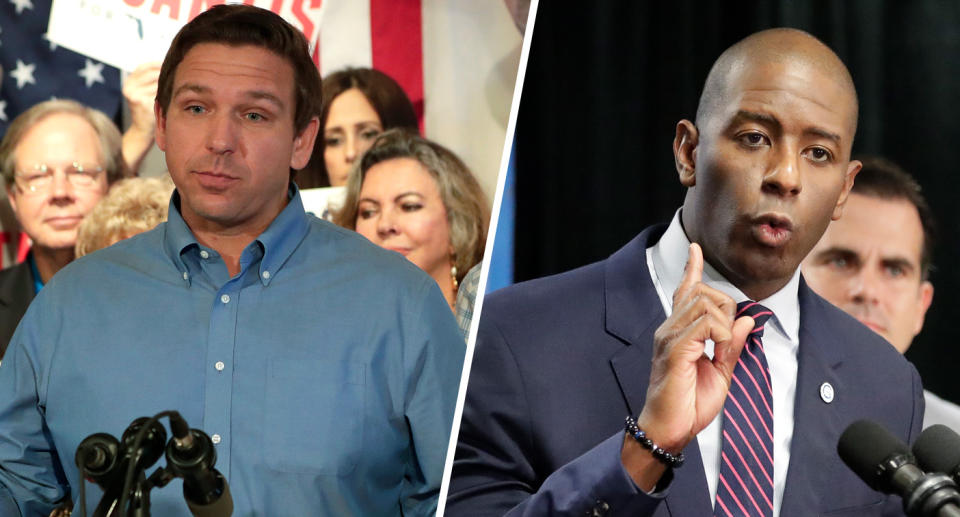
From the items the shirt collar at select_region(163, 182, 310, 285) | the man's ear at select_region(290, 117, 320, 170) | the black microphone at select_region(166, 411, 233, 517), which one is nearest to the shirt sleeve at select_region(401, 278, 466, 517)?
the shirt collar at select_region(163, 182, 310, 285)

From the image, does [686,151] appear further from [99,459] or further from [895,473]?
[99,459]

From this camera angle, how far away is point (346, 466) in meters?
2.25

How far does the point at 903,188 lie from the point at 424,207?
1219 millimetres

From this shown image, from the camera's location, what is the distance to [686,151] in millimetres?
2387

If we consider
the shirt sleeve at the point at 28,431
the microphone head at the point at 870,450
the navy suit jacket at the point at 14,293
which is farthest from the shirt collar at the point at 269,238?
the microphone head at the point at 870,450

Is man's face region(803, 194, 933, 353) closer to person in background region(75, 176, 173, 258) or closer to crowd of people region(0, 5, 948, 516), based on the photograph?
crowd of people region(0, 5, 948, 516)

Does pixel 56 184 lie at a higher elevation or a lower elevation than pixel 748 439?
higher

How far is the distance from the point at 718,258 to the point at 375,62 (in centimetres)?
124

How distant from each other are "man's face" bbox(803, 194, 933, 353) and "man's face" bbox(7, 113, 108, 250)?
1969 mm

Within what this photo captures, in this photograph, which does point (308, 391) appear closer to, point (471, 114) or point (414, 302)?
point (414, 302)

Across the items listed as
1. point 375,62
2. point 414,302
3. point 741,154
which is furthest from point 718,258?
point 375,62

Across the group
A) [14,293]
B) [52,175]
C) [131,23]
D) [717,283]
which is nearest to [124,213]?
[52,175]

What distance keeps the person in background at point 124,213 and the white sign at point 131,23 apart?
0.34m

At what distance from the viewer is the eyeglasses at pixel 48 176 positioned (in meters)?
3.12
